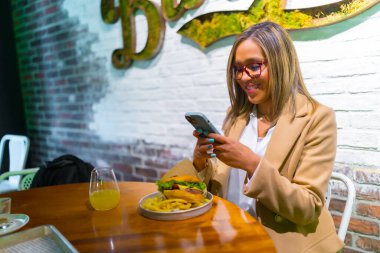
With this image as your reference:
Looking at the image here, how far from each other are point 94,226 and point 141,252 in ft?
0.78

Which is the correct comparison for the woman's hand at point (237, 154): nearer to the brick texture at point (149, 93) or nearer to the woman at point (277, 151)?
the woman at point (277, 151)

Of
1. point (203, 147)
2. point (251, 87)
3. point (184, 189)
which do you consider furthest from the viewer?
point (251, 87)

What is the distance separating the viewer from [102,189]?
113 centimetres

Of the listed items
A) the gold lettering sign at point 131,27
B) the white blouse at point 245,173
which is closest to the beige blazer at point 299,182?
the white blouse at point 245,173

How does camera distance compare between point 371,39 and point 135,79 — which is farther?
point 135,79

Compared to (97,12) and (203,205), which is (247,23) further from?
(97,12)

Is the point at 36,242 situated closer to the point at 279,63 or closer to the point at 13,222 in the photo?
the point at 13,222

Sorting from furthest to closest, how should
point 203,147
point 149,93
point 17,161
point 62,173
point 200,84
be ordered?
1. point 17,161
2. point 149,93
3. point 200,84
4. point 62,173
5. point 203,147

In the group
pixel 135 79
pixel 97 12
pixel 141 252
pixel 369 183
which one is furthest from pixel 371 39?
pixel 97 12

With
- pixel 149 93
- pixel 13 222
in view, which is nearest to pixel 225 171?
pixel 13 222

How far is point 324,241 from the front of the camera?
1173 mm

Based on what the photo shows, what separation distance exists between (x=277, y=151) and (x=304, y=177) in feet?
0.44

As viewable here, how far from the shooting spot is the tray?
815mm

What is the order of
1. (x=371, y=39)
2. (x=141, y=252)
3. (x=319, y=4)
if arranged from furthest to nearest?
(x=319, y=4) → (x=371, y=39) → (x=141, y=252)
